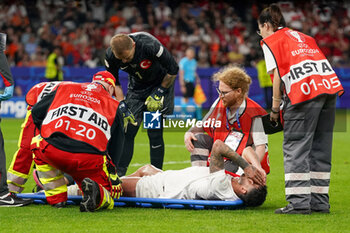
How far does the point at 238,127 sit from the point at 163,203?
1311mm

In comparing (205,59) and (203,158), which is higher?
(205,59)

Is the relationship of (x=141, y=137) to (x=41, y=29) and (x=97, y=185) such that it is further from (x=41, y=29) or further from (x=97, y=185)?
(x=41, y=29)

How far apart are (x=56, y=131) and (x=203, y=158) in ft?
6.11

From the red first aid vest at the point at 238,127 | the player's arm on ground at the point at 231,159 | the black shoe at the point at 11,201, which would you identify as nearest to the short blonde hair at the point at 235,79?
the red first aid vest at the point at 238,127

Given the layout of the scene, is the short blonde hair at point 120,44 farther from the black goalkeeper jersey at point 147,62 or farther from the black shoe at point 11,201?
the black shoe at point 11,201

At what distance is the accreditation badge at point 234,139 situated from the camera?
23.1 ft

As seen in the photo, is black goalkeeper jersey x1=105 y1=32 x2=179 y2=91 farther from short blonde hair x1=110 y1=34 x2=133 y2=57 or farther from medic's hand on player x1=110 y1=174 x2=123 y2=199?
medic's hand on player x1=110 y1=174 x2=123 y2=199

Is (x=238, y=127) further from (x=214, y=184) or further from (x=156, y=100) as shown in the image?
(x=156, y=100)

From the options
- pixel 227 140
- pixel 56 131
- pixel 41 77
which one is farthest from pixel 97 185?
pixel 41 77

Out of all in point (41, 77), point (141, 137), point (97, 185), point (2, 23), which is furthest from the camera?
point (2, 23)

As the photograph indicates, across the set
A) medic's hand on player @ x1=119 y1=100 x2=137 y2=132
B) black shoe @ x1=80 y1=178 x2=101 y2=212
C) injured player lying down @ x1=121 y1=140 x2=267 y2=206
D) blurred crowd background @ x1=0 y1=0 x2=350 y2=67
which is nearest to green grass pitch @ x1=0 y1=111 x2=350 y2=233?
black shoe @ x1=80 y1=178 x2=101 y2=212

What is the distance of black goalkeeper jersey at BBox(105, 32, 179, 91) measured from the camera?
859cm

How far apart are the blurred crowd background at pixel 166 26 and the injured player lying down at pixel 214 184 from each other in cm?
Result: 1685

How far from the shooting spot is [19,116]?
19312mm
